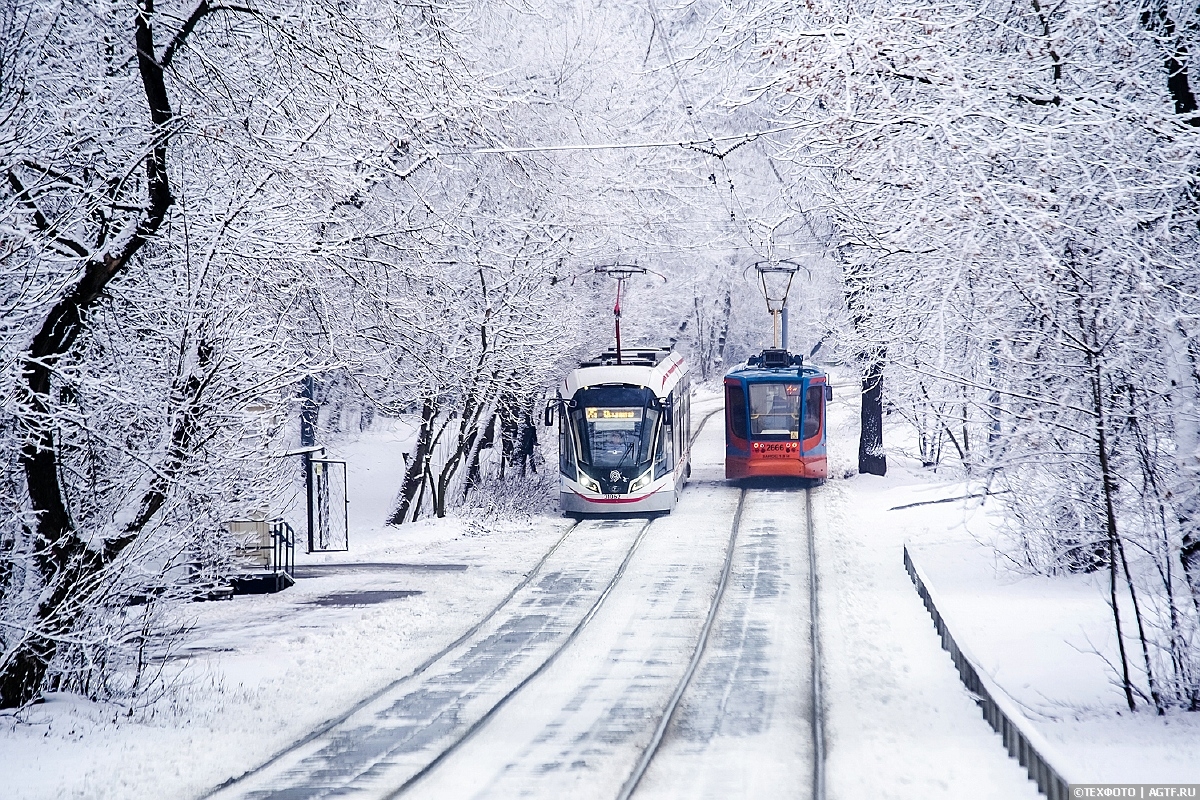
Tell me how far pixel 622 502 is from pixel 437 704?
12507mm

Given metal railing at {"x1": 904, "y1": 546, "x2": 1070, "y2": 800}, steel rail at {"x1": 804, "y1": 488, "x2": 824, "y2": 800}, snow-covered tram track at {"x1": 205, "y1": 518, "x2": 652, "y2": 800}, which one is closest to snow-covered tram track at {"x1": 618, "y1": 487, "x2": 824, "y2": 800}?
steel rail at {"x1": 804, "y1": 488, "x2": 824, "y2": 800}

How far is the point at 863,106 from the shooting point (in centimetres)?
953

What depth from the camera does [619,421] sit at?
2270 centimetres

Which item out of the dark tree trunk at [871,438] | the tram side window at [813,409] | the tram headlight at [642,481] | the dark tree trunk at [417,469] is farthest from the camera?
the dark tree trunk at [871,438]

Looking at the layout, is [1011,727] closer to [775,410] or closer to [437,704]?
[437,704]

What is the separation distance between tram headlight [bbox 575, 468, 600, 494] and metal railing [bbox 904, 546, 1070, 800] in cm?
1130

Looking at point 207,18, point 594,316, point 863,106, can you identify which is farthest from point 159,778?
point 594,316

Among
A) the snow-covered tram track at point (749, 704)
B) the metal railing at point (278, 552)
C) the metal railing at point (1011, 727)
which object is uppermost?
the metal railing at point (278, 552)

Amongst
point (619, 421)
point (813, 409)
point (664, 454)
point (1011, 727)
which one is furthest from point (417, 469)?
point (1011, 727)

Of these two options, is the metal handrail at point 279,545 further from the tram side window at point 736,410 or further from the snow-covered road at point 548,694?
the tram side window at point 736,410

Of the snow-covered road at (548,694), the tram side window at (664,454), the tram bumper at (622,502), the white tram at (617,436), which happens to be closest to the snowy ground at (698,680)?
the snow-covered road at (548,694)

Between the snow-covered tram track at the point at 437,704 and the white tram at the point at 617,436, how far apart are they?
527 centimetres

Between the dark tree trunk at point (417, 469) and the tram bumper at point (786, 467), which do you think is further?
the tram bumper at point (786, 467)

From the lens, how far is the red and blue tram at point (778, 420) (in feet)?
84.4
